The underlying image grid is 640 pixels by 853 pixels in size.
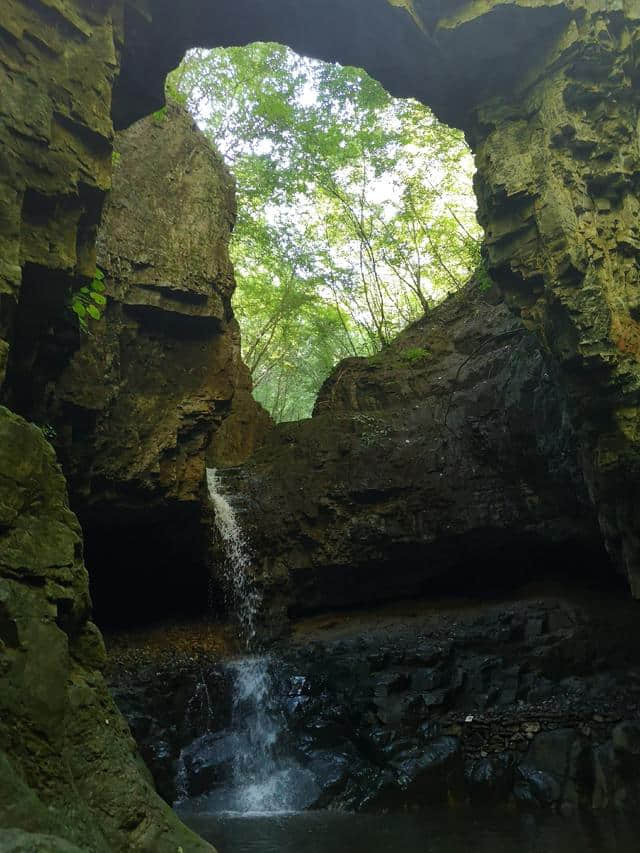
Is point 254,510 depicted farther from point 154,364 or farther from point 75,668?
point 75,668

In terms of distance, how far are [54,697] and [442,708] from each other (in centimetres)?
700

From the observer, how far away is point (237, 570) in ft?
38.0

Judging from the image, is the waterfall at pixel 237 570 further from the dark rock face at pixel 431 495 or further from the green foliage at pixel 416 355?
the green foliage at pixel 416 355

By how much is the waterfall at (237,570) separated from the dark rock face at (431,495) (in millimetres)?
257

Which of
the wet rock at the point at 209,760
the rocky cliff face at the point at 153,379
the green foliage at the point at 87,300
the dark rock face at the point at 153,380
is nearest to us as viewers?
the green foliage at the point at 87,300

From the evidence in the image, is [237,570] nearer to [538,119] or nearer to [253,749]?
[253,749]

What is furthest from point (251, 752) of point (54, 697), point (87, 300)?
point (87, 300)

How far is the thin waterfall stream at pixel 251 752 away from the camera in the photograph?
7562 mm

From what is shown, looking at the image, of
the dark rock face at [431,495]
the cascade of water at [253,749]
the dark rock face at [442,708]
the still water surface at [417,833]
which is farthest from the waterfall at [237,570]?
the still water surface at [417,833]

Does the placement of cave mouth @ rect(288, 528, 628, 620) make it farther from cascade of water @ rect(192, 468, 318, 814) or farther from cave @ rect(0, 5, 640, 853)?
cascade of water @ rect(192, 468, 318, 814)

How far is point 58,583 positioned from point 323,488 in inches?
338

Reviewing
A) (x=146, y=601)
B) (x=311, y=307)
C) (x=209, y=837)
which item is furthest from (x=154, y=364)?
(x=311, y=307)

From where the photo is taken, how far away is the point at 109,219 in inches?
458

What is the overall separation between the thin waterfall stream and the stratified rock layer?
4750 mm
